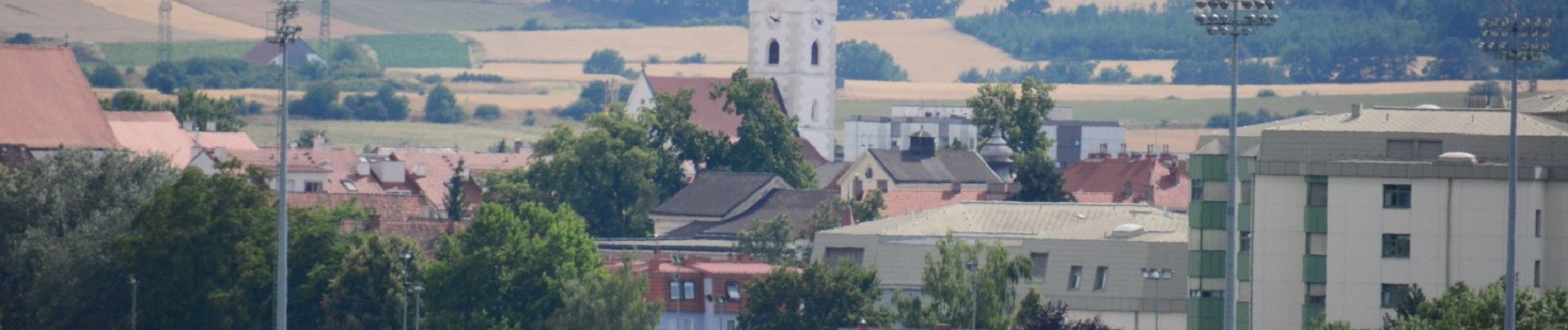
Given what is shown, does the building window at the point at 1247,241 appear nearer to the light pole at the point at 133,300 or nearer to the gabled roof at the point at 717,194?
the light pole at the point at 133,300

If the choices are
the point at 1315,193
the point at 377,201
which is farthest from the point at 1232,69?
the point at 377,201

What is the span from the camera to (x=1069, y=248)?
92750 millimetres

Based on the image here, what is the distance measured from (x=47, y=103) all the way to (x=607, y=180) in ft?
92.9

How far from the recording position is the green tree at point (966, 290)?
285 feet

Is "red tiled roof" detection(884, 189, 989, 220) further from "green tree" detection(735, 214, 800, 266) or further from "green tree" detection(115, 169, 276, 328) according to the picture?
"green tree" detection(115, 169, 276, 328)

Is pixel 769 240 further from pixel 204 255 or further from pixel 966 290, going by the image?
pixel 966 290

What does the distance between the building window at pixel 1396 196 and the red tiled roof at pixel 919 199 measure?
55.3 metres

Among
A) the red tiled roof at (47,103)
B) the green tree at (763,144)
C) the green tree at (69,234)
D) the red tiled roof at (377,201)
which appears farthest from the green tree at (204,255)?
the green tree at (763,144)

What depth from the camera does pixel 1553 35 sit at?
198125 mm

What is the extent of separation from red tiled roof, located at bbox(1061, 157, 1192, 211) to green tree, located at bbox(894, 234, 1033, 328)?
44.6 meters

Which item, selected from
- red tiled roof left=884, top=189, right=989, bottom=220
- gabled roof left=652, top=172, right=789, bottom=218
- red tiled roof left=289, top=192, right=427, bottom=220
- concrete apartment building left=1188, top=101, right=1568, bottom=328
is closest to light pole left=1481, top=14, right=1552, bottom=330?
concrete apartment building left=1188, top=101, right=1568, bottom=328

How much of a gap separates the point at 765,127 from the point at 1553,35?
54797 millimetres

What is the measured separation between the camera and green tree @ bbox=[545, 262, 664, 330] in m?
91.4

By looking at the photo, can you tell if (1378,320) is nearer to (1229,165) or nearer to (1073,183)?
(1229,165)
